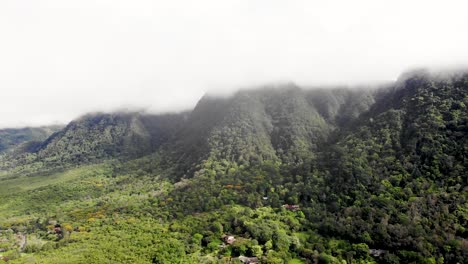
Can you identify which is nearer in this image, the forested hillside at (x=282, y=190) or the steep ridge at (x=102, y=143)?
the forested hillside at (x=282, y=190)

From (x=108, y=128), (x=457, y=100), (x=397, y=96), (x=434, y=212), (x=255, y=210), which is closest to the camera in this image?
(x=434, y=212)

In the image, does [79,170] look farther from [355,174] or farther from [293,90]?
[355,174]

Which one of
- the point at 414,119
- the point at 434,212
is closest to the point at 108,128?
the point at 414,119

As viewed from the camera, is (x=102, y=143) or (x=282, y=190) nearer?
(x=282, y=190)

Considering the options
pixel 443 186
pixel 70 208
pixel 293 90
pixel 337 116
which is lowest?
pixel 70 208

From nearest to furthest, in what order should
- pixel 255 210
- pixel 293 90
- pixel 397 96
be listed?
pixel 255 210
pixel 397 96
pixel 293 90

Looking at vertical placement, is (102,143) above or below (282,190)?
above

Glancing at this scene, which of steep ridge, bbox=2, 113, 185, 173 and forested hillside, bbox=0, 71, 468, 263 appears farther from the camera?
steep ridge, bbox=2, 113, 185, 173

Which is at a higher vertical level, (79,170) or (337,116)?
(337,116)
